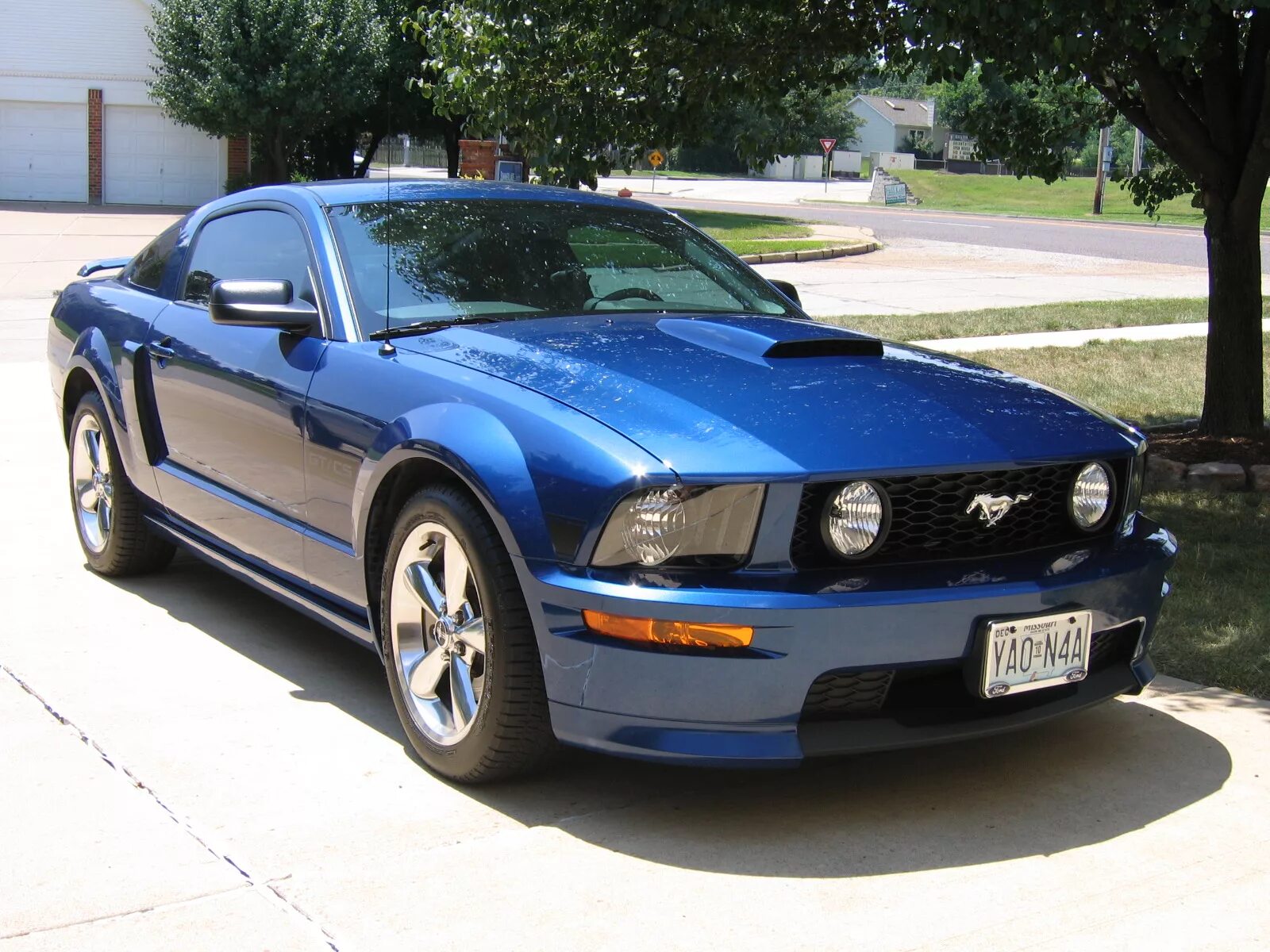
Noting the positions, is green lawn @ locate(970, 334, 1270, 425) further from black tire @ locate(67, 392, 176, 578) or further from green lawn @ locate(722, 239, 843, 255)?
green lawn @ locate(722, 239, 843, 255)

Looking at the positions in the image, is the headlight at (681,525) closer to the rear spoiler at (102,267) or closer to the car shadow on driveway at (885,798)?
the car shadow on driveway at (885,798)

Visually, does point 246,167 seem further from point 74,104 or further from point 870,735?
point 870,735

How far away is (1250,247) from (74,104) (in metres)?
31.1

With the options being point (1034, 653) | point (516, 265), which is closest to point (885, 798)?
point (1034, 653)

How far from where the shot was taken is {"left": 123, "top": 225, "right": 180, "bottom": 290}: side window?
18.3 ft

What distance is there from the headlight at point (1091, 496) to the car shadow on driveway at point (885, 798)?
2.24 ft

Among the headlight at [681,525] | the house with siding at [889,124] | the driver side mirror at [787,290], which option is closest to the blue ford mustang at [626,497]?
the headlight at [681,525]

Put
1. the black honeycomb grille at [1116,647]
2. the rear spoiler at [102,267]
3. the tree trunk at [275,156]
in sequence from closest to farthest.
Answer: the black honeycomb grille at [1116,647] → the rear spoiler at [102,267] → the tree trunk at [275,156]

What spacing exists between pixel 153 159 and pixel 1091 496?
111 feet

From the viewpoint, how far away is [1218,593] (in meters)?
5.61

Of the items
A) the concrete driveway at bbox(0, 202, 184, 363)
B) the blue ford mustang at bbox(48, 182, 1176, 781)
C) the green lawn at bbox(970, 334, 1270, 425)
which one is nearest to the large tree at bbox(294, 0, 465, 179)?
the concrete driveway at bbox(0, 202, 184, 363)

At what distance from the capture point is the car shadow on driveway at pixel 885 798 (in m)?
3.48

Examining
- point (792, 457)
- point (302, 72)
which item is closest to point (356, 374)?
point (792, 457)

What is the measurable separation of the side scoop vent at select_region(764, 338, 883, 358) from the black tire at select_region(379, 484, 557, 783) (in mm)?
942
